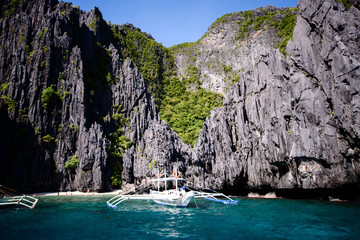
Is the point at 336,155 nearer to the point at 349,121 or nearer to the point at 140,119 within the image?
A: the point at 349,121

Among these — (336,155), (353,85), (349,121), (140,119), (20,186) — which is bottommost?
(20,186)

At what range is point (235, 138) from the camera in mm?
44594

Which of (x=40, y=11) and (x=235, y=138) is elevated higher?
(x=40, y=11)

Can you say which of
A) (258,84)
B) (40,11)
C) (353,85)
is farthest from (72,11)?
(353,85)

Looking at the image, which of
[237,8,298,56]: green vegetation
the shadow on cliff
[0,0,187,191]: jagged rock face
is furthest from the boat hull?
[237,8,298,56]: green vegetation

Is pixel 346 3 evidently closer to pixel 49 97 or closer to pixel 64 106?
pixel 64 106

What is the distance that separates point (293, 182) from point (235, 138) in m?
14.5

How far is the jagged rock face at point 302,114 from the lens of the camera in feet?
91.8

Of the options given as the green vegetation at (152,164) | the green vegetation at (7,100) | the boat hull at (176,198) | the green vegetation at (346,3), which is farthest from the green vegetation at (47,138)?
the green vegetation at (346,3)

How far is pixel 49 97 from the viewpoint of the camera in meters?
58.5

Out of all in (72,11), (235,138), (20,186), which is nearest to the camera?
(235,138)

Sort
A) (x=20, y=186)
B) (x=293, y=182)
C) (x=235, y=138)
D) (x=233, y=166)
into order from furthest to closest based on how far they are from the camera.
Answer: (x=20, y=186) < (x=235, y=138) < (x=233, y=166) < (x=293, y=182)

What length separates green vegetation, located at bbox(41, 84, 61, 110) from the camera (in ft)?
189

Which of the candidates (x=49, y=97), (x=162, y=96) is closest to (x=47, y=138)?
(x=49, y=97)
